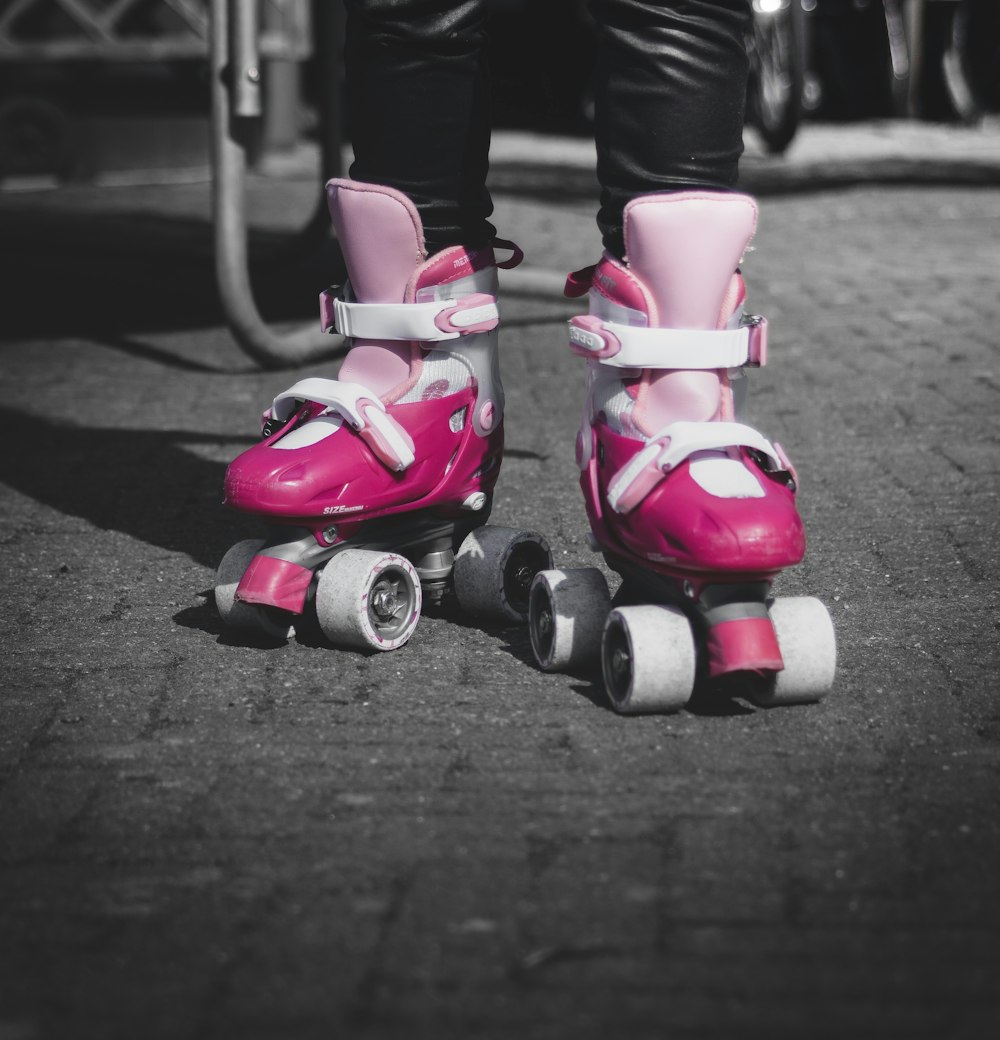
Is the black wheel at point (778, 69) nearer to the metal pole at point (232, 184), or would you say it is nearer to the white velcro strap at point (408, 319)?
the metal pole at point (232, 184)

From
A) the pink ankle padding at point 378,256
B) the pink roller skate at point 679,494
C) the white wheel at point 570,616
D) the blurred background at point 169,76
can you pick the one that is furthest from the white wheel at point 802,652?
the blurred background at point 169,76

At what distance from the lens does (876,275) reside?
16.8 feet

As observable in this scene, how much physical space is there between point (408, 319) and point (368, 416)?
14 centimetres

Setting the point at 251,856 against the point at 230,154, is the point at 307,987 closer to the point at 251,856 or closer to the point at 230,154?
the point at 251,856

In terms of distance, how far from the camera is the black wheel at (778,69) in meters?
7.89

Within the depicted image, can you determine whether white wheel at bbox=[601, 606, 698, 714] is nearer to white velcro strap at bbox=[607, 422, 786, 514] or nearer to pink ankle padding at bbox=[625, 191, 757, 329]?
white velcro strap at bbox=[607, 422, 786, 514]

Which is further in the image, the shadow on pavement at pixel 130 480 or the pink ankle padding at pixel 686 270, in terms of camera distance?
the shadow on pavement at pixel 130 480

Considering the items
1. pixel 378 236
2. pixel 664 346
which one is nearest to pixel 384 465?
pixel 378 236

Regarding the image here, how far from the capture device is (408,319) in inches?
83.8

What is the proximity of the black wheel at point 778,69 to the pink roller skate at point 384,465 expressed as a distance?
599cm

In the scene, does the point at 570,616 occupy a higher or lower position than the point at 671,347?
lower

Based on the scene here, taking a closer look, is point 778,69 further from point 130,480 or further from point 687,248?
point 687,248

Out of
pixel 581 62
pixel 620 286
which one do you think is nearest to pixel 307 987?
pixel 620 286

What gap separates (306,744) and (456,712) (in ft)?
0.63
